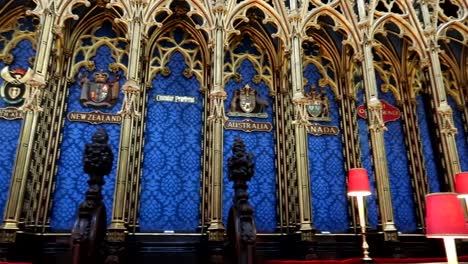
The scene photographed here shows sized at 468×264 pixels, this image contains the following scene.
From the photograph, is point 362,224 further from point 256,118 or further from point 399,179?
point 399,179

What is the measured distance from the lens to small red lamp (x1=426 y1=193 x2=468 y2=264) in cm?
326

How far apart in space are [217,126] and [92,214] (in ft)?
12.1

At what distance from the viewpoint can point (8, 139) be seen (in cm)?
920

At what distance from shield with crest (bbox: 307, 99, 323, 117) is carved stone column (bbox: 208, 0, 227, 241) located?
10.8ft

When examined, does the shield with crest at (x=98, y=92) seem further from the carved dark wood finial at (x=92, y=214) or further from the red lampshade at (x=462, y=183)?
the red lampshade at (x=462, y=183)

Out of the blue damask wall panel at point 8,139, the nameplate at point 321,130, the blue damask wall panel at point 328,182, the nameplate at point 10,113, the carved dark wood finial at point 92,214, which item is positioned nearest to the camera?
the carved dark wood finial at point 92,214

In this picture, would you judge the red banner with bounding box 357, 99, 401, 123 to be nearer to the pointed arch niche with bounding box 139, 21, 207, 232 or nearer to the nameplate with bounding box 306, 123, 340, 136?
the nameplate with bounding box 306, 123, 340, 136

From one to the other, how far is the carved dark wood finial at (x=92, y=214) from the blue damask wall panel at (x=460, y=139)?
10.3 m

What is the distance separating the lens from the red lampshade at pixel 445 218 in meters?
3.28

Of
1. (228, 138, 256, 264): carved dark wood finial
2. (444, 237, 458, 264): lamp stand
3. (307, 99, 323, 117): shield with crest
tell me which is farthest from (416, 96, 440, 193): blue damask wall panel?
(444, 237, 458, 264): lamp stand

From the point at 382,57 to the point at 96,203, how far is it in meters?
9.84

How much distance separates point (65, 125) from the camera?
955 centimetres

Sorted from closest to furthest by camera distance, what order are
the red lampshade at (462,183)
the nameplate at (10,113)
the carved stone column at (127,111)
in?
the red lampshade at (462,183) → the carved stone column at (127,111) → the nameplate at (10,113)

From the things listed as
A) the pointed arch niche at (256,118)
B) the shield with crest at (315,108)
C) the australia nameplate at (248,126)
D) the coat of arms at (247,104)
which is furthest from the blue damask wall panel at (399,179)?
the coat of arms at (247,104)
